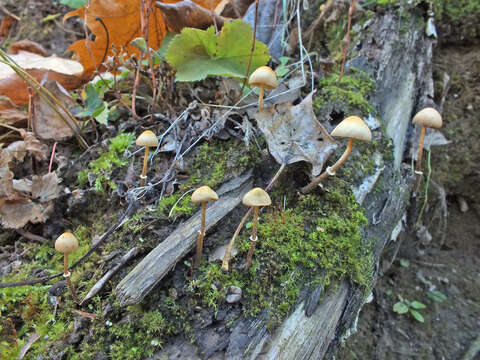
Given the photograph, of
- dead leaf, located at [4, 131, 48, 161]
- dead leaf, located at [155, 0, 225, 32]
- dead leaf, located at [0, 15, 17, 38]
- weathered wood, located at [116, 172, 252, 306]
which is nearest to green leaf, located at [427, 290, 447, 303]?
weathered wood, located at [116, 172, 252, 306]

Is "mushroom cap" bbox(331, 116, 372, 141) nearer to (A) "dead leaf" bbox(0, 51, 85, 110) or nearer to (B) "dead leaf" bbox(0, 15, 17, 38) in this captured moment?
(A) "dead leaf" bbox(0, 51, 85, 110)

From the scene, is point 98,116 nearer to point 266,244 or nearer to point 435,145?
point 266,244

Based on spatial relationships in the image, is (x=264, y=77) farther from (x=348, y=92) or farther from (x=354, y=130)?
(x=348, y=92)

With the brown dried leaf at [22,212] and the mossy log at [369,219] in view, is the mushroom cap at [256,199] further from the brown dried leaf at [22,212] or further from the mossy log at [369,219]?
the brown dried leaf at [22,212]

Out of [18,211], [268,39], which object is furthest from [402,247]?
[18,211]

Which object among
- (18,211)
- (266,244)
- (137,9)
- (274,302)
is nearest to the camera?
(274,302)

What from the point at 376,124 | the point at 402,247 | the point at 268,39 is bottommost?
the point at 402,247
